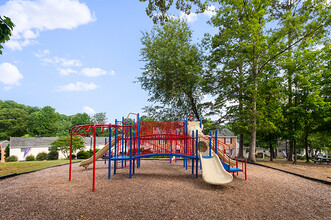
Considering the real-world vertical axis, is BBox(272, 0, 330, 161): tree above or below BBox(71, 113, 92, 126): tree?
above

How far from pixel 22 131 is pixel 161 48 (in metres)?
44.4

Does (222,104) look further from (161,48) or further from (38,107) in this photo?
(38,107)

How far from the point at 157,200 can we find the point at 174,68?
45.5 feet

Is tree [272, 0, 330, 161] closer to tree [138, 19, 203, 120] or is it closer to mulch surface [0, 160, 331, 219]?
tree [138, 19, 203, 120]

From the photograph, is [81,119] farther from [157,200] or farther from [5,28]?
[157,200]

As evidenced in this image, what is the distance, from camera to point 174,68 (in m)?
17.3

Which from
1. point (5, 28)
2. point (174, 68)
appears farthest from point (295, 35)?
point (5, 28)

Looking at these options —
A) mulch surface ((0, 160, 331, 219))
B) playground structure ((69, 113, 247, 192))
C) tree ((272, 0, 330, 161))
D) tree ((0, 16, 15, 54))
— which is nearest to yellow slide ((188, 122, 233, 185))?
playground structure ((69, 113, 247, 192))

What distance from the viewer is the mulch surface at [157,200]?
4.20m

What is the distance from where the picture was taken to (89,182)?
679 cm

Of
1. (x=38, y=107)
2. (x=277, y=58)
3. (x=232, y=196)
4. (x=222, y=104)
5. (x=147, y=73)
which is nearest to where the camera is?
(x=232, y=196)


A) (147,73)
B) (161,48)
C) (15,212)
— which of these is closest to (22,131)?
(147,73)

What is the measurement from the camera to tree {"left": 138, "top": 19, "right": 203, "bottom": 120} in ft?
56.6

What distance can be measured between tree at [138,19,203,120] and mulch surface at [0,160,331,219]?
36.9ft
